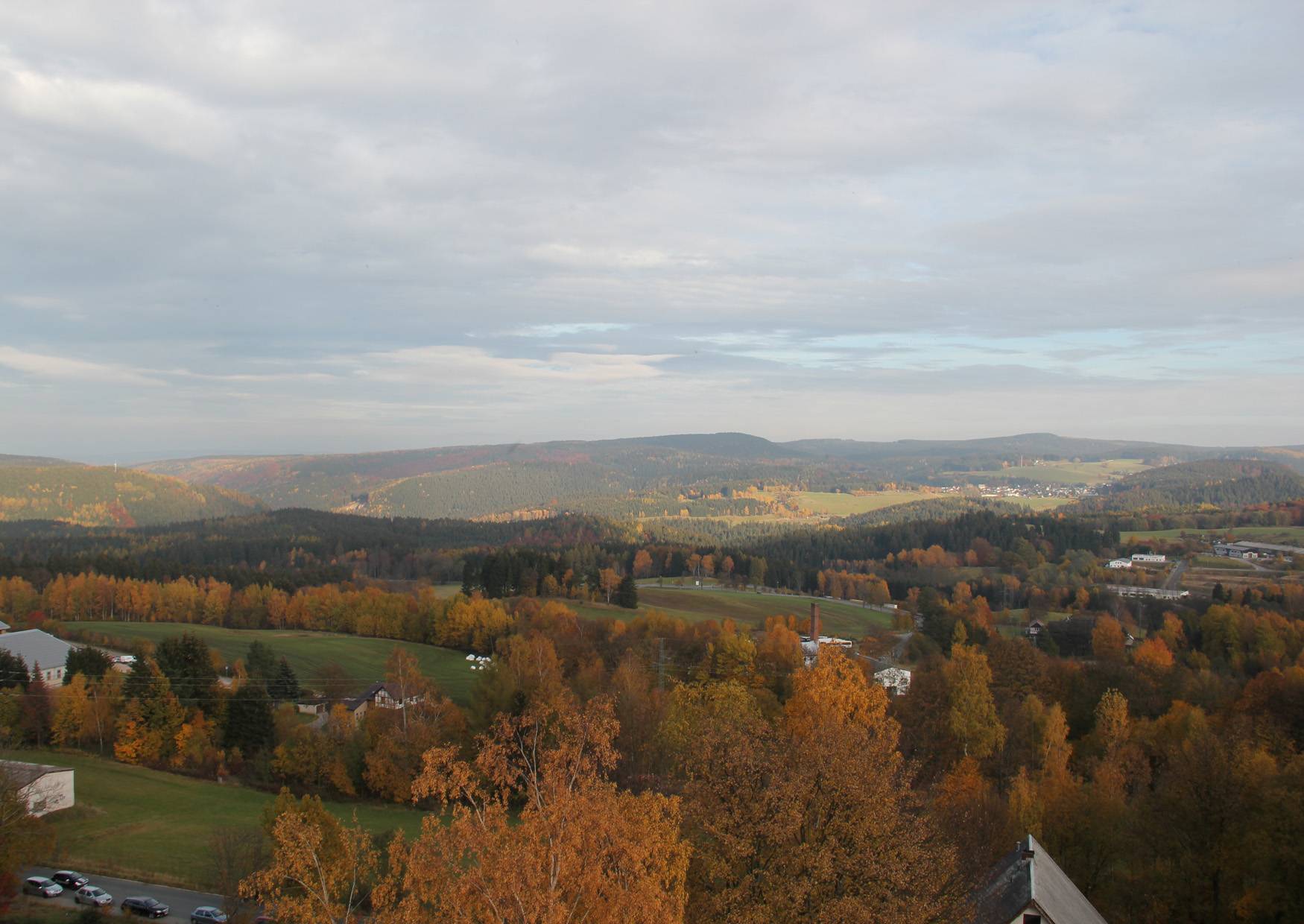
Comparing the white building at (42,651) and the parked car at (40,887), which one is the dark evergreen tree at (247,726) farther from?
the parked car at (40,887)

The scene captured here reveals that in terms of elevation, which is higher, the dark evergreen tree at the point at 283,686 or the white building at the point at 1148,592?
the dark evergreen tree at the point at 283,686

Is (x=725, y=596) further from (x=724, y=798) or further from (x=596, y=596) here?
(x=724, y=798)

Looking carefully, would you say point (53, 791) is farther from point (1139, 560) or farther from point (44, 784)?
point (1139, 560)

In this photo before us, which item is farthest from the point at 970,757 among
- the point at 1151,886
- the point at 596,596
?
the point at 596,596

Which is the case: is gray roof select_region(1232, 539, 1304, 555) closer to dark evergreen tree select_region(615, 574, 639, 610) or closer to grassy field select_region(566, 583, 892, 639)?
grassy field select_region(566, 583, 892, 639)

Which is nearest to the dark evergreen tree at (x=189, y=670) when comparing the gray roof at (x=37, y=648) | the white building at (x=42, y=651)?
the white building at (x=42, y=651)

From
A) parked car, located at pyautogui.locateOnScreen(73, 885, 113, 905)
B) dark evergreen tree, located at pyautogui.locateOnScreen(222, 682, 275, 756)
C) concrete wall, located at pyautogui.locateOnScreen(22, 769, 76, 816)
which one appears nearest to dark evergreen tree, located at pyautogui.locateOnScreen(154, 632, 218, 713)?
dark evergreen tree, located at pyautogui.locateOnScreen(222, 682, 275, 756)
